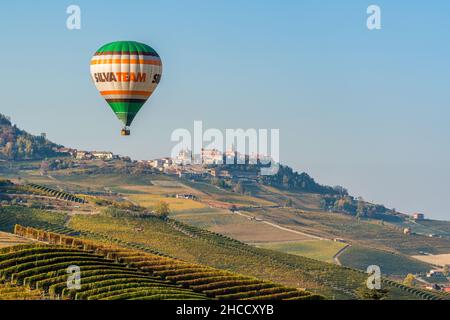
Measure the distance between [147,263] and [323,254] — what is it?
9739cm

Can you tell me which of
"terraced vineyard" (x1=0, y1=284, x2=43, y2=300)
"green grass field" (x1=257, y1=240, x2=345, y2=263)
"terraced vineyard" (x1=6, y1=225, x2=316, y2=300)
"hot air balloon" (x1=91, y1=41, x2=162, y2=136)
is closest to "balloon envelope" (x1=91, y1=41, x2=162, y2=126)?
"hot air balloon" (x1=91, y1=41, x2=162, y2=136)

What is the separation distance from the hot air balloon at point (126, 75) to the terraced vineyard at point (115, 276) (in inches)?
379

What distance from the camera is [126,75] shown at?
78000 millimetres

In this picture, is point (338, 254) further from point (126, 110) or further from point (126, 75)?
point (126, 75)

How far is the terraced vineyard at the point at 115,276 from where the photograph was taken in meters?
65.3

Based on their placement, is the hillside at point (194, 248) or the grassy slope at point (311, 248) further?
the grassy slope at point (311, 248)

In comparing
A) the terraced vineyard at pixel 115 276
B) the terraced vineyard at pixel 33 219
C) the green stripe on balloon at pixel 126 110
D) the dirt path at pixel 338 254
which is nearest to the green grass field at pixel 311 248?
the dirt path at pixel 338 254

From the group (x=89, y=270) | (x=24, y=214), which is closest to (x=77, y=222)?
(x=24, y=214)

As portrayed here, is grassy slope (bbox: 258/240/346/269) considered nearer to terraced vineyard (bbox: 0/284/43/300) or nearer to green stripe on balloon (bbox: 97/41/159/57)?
green stripe on balloon (bbox: 97/41/159/57)

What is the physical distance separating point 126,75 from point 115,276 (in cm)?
1529

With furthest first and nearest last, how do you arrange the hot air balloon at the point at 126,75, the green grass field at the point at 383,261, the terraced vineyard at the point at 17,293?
1. the green grass field at the point at 383,261
2. the hot air balloon at the point at 126,75
3. the terraced vineyard at the point at 17,293

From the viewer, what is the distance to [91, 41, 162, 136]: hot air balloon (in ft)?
256

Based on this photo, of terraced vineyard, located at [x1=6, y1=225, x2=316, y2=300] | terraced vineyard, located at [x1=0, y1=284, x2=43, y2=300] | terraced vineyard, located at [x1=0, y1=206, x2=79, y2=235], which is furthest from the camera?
terraced vineyard, located at [x1=0, y1=206, x2=79, y2=235]

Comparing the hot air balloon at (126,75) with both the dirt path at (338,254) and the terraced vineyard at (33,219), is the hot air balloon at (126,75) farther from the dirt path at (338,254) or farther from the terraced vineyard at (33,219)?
the dirt path at (338,254)
